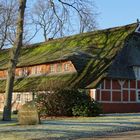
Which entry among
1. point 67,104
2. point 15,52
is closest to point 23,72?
point 67,104

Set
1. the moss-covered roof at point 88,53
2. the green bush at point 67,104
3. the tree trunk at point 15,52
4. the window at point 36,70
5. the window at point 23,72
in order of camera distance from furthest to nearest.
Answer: the window at point 23,72
the window at point 36,70
the moss-covered roof at point 88,53
the green bush at point 67,104
the tree trunk at point 15,52

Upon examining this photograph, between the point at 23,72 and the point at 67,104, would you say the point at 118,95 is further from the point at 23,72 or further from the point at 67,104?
the point at 23,72

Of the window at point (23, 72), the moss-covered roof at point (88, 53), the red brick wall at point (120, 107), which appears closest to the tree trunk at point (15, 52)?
the moss-covered roof at point (88, 53)

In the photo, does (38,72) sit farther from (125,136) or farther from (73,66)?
(125,136)

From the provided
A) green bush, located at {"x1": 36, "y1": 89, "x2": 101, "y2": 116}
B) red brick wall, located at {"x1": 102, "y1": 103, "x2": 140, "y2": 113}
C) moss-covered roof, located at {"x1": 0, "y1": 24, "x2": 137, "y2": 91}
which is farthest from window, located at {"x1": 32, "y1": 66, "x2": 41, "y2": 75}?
green bush, located at {"x1": 36, "y1": 89, "x2": 101, "y2": 116}

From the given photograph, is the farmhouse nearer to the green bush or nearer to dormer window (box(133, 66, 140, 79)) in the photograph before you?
dormer window (box(133, 66, 140, 79))

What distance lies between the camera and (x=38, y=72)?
48.3 meters

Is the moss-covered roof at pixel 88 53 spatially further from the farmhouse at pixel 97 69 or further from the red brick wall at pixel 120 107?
the red brick wall at pixel 120 107

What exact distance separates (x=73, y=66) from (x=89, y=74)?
2.57 meters

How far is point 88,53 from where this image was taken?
44719 mm

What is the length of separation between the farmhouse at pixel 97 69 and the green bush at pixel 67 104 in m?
4.41

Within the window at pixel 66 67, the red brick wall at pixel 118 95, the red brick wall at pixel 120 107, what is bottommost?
the red brick wall at pixel 120 107

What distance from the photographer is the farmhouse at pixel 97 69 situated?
4009 cm

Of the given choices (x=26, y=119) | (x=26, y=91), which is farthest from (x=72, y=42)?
(x=26, y=119)
